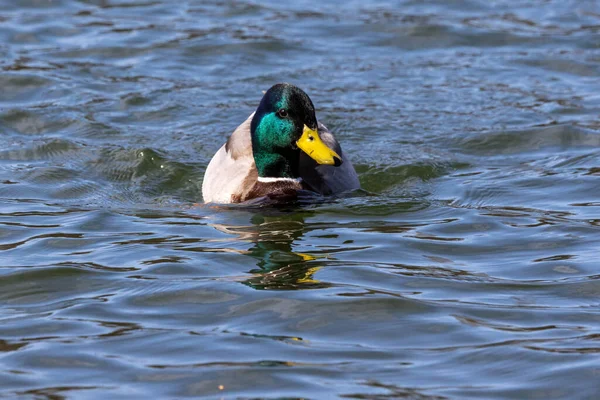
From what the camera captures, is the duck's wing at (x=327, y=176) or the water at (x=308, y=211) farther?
the duck's wing at (x=327, y=176)

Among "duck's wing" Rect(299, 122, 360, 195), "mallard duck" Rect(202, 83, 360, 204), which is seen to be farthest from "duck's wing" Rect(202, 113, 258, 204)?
"duck's wing" Rect(299, 122, 360, 195)

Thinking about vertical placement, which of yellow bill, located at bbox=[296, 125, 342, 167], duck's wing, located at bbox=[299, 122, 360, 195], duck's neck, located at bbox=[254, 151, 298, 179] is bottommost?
duck's wing, located at bbox=[299, 122, 360, 195]

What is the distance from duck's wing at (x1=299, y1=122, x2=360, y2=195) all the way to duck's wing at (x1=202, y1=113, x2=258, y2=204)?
410mm

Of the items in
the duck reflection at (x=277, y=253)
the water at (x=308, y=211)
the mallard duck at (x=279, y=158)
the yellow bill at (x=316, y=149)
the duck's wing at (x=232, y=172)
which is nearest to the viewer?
the water at (x=308, y=211)

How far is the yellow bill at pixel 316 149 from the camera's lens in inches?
317

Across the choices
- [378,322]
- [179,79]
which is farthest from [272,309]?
[179,79]

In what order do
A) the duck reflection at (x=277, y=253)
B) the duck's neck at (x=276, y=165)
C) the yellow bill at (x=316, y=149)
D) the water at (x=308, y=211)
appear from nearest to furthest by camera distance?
1. the water at (x=308, y=211)
2. the duck reflection at (x=277, y=253)
3. the yellow bill at (x=316, y=149)
4. the duck's neck at (x=276, y=165)

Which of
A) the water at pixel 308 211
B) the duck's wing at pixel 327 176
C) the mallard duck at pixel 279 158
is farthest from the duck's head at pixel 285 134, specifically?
the water at pixel 308 211

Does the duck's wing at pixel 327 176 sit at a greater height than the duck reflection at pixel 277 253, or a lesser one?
greater

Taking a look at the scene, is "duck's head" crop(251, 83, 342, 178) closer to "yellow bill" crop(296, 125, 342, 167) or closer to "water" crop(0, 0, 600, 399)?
"yellow bill" crop(296, 125, 342, 167)

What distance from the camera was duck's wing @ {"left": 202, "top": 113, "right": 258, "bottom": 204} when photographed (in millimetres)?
8664

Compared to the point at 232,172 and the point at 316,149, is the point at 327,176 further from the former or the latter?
the point at 232,172

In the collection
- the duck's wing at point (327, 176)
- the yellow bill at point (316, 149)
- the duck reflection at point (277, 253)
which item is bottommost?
the duck reflection at point (277, 253)

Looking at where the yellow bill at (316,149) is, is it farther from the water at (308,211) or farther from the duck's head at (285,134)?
the water at (308,211)
